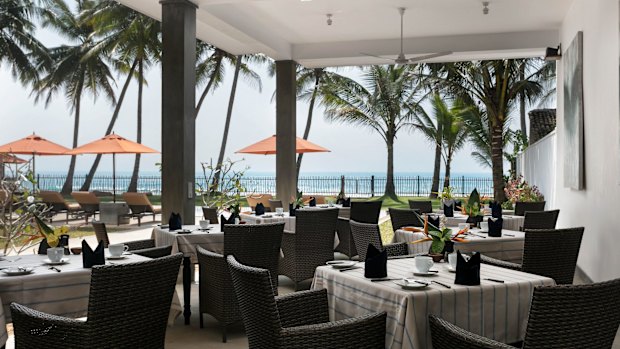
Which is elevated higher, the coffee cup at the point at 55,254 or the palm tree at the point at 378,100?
the palm tree at the point at 378,100

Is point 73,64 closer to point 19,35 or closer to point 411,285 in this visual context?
point 19,35

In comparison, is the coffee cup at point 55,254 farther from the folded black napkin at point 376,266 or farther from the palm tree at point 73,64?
the palm tree at point 73,64

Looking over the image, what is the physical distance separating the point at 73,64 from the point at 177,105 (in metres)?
21.4

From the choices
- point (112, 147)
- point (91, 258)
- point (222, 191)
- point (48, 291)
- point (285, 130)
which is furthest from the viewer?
point (112, 147)

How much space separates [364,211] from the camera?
9031mm

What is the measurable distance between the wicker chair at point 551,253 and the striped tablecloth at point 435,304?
924mm

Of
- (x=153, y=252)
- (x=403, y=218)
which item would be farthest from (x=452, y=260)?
(x=403, y=218)

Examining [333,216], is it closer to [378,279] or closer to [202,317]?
[202,317]

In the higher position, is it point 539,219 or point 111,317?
point 539,219

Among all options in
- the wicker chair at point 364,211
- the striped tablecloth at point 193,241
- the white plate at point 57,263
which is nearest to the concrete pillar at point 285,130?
the wicker chair at point 364,211

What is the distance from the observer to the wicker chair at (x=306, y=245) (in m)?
6.78

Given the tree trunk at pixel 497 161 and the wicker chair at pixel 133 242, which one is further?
the tree trunk at pixel 497 161

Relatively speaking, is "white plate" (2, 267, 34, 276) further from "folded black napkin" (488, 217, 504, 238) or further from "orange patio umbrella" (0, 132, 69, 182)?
"orange patio umbrella" (0, 132, 69, 182)

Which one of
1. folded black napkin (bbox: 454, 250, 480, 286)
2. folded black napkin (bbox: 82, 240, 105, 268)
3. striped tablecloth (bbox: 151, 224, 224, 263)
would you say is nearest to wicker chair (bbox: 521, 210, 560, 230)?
striped tablecloth (bbox: 151, 224, 224, 263)
